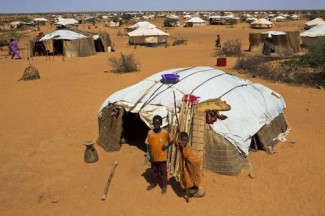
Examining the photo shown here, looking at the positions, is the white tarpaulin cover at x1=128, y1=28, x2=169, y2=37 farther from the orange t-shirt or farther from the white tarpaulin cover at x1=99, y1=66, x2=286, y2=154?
the orange t-shirt

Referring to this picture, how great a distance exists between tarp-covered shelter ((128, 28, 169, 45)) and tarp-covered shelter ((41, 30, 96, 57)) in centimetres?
624

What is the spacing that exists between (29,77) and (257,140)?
12.4 m

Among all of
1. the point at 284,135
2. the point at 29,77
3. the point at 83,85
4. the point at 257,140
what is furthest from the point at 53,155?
the point at 29,77

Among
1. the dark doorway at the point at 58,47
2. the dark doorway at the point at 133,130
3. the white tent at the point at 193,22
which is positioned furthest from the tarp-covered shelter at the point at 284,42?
the white tent at the point at 193,22

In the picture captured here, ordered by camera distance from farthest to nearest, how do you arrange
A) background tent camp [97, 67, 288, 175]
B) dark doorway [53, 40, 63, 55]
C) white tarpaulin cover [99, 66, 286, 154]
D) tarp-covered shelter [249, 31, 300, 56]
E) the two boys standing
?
1. dark doorway [53, 40, 63, 55]
2. tarp-covered shelter [249, 31, 300, 56]
3. white tarpaulin cover [99, 66, 286, 154]
4. background tent camp [97, 67, 288, 175]
5. the two boys standing

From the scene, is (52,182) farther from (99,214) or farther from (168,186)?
(168,186)

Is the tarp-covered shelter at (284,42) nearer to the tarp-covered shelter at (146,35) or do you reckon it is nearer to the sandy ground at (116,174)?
the tarp-covered shelter at (146,35)

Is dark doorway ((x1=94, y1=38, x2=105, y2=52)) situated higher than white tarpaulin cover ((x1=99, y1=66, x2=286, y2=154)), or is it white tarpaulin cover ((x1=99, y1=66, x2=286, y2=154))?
white tarpaulin cover ((x1=99, y1=66, x2=286, y2=154))

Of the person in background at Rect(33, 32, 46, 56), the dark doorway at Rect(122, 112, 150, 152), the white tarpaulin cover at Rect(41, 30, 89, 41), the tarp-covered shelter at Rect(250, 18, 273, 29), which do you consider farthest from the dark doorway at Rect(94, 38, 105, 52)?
the tarp-covered shelter at Rect(250, 18, 273, 29)

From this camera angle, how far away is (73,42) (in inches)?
903

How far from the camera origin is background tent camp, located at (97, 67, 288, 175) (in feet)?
22.5

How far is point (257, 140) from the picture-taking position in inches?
307

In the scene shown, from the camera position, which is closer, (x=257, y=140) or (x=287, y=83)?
(x=257, y=140)

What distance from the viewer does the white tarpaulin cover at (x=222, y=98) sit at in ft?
23.3
